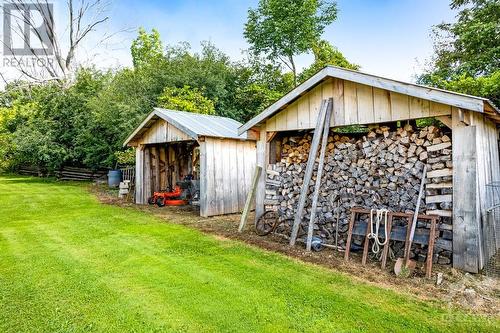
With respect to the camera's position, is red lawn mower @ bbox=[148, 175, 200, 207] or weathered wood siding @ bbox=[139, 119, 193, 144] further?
red lawn mower @ bbox=[148, 175, 200, 207]

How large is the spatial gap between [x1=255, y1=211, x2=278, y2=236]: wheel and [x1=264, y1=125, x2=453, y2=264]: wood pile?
148 mm

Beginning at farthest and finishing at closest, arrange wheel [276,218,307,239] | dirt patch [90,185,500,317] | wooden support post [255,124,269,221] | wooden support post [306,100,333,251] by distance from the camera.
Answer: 1. wooden support post [255,124,269,221]
2. wheel [276,218,307,239]
3. wooden support post [306,100,333,251]
4. dirt patch [90,185,500,317]

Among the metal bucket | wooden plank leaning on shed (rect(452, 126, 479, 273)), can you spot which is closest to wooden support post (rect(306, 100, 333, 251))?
wooden plank leaning on shed (rect(452, 126, 479, 273))

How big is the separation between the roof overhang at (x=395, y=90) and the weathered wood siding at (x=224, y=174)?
8.75 feet

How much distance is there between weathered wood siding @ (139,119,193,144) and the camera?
9.44 meters

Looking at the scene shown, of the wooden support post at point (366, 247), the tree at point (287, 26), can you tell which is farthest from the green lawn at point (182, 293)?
the tree at point (287, 26)

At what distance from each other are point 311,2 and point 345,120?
19396 millimetres

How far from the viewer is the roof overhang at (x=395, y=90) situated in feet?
13.9

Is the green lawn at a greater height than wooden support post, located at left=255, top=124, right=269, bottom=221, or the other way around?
wooden support post, located at left=255, top=124, right=269, bottom=221

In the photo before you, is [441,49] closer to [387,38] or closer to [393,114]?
[387,38]

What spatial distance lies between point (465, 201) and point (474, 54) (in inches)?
→ 323

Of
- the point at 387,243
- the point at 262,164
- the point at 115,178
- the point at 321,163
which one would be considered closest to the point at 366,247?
the point at 387,243

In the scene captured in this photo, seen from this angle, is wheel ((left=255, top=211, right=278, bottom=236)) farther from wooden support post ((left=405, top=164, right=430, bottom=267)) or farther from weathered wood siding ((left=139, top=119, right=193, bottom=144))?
weathered wood siding ((left=139, top=119, right=193, bottom=144))

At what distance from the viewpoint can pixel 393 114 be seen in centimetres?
512
